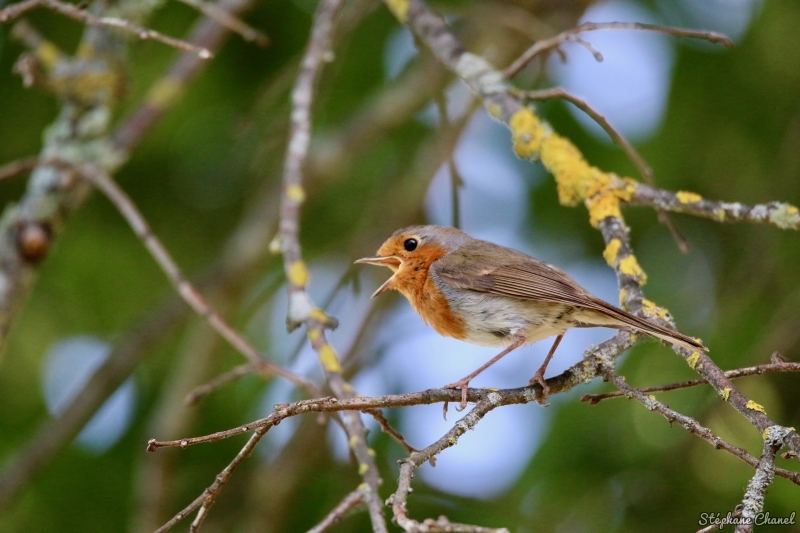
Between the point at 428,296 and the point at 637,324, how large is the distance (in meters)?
1.28

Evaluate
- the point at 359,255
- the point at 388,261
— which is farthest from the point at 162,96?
the point at 388,261

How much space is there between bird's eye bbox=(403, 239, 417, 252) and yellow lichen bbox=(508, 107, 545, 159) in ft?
2.97

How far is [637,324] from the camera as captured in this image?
2.91 meters

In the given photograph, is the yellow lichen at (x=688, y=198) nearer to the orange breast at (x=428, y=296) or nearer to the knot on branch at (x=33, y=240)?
the orange breast at (x=428, y=296)

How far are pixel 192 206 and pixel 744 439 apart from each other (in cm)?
375

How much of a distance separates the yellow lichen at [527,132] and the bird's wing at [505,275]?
0.57 meters

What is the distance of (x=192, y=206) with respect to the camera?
5934 millimetres

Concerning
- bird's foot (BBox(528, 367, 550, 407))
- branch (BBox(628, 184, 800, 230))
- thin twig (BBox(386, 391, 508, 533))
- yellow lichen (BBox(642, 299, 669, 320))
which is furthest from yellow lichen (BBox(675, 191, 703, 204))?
thin twig (BBox(386, 391, 508, 533))

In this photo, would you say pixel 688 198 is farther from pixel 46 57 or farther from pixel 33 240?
pixel 46 57

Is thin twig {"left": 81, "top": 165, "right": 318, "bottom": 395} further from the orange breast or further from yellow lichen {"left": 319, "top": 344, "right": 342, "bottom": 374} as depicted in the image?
the orange breast

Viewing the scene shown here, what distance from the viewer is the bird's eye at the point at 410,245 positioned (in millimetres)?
4281

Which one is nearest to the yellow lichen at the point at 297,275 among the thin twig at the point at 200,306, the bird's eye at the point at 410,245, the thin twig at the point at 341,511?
the thin twig at the point at 200,306

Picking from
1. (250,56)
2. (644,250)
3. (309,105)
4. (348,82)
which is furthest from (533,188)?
(309,105)

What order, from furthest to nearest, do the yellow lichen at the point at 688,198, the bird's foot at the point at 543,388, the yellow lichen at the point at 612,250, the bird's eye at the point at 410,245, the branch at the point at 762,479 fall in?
the bird's eye at the point at 410,245 → the yellow lichen at the point at 612,250 → the yellow lichen at the point at 688,198 → the bird's foot at the point at 543,388 → the branch at the point at 762,479
